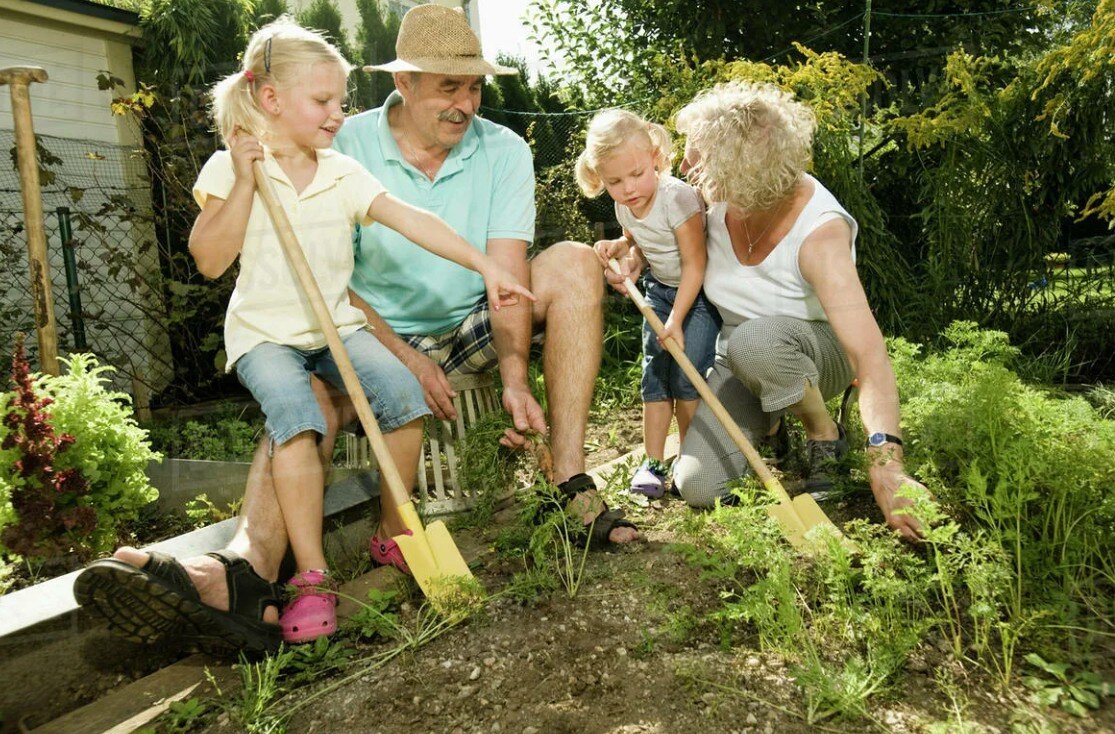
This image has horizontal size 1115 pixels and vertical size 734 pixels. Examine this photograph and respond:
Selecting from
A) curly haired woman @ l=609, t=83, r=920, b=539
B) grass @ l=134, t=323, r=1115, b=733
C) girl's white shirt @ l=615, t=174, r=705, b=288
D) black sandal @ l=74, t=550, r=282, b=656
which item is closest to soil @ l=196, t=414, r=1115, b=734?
grass @ l=134, t=323, r=1115, b=733

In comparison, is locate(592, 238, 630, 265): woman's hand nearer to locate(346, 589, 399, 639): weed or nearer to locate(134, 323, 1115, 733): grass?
locate(134, 323, 1115, 733): grass

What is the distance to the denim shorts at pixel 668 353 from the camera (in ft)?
9.05

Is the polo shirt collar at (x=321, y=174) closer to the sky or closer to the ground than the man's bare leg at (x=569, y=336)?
closer to the sky

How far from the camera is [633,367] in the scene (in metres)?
3.96

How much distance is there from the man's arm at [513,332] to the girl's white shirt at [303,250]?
0.44 metres

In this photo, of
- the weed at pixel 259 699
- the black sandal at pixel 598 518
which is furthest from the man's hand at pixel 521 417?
the weed at pixel 259 699

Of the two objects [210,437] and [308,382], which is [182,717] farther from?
[210,437]

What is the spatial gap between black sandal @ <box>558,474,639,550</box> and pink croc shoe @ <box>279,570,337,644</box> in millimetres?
627

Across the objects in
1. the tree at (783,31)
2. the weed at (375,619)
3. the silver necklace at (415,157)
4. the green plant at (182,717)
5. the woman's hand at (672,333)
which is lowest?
the green plant at (182,717)

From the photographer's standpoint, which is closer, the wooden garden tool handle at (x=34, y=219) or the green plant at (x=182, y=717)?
the wooden garden tool handle at (x=34, y=219)

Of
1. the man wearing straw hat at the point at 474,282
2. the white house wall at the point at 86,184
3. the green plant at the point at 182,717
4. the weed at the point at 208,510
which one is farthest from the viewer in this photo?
the weed at the point at 208,510

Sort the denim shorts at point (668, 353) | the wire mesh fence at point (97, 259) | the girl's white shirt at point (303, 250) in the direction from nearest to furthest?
the wire mesh fence at point (97, 259), the girl's white shirt at point (303, 250), the denim shorts at point (668, 353)

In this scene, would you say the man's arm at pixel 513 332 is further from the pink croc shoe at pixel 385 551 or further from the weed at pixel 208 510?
the weed at pixel 208 510

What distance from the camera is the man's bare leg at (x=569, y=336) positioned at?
2.31 metres
